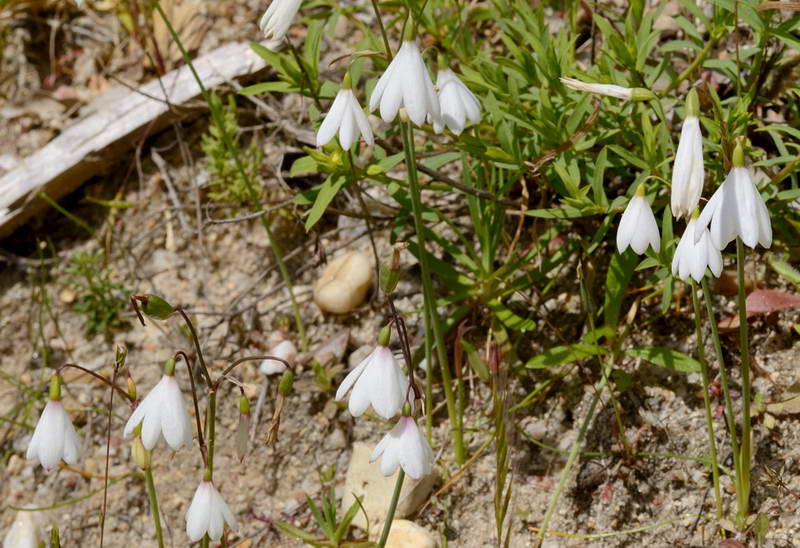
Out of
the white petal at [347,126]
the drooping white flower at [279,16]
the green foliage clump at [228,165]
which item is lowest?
the green foliage clump at [228,165]

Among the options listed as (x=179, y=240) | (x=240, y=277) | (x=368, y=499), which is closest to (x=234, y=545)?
(x=368, y=499)

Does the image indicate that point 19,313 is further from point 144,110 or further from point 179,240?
point 144,110

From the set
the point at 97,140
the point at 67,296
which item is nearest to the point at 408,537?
the point at 67,296

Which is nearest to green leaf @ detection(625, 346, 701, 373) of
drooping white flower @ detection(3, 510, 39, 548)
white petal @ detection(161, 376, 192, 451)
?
white petal @ detection(161, 376, 192, 451)

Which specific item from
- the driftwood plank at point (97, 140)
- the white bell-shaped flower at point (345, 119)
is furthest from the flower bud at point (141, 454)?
the driftwood plank at point (97, 140)

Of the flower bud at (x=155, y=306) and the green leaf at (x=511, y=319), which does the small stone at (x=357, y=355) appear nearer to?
the green leaf at (x=511, y=319)

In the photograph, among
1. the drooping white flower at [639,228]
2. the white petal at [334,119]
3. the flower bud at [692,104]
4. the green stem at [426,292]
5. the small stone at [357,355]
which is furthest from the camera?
A: the small stone at [357,355]

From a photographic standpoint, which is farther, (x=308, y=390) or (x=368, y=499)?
(x=308, y=390)

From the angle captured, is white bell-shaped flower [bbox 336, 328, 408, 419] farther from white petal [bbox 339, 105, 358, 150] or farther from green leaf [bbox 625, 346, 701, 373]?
green leaf [bbox 625, 346, 701, 373]
